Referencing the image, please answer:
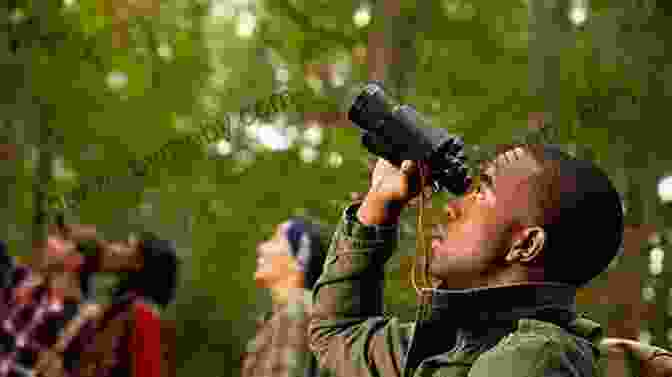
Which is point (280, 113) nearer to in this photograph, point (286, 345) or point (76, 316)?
point (286, 345)

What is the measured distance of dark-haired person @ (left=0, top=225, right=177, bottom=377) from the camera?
18.8ft

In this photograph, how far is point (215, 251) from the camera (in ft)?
22.3

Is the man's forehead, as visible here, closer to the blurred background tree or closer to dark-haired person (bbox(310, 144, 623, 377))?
dark-haired person (bbox(310, 144, 623, 377))

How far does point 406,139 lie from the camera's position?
5.67 ft

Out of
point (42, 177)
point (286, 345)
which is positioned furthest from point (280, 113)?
point (42, 177)

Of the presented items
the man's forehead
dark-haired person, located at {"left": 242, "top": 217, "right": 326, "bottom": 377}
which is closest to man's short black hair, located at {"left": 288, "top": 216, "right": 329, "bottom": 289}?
dark-haired person, located at {"left": 242, "top": 217, "right": 326, "bottom": 377}

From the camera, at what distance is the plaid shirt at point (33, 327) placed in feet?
18.8

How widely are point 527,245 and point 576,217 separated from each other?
0.09 metres

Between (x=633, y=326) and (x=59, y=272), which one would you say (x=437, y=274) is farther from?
(x=59, y=272)

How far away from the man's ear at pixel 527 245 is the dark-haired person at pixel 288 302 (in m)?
1.94

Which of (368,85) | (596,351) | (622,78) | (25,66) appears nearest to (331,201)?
(622,78)

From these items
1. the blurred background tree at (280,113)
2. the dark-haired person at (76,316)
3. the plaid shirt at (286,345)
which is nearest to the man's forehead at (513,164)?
the blurred background tree at (280,113)

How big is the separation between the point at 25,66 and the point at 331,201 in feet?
8.49

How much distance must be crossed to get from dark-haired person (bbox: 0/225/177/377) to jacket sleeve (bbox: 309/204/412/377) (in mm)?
4013
